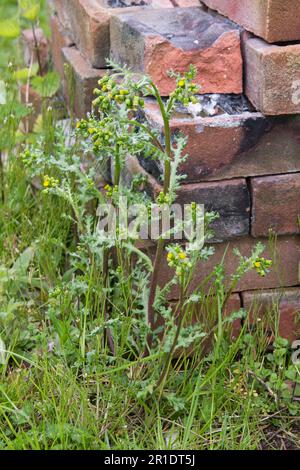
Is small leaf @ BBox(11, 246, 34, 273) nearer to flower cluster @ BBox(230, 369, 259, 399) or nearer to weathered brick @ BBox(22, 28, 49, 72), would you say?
flower cluster @ BBox(230, 369, 259, 399)

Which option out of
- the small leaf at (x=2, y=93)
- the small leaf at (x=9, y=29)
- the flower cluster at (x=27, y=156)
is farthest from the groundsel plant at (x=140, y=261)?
the small leaf at (x=9, y=29)

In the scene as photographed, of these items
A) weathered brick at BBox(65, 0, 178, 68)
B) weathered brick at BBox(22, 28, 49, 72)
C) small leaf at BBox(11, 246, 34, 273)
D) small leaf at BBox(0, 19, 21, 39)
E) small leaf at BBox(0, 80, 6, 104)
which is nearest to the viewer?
small leaf at BBox(11, 246, 34, 273)

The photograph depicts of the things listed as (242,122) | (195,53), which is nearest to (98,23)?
(195,53)

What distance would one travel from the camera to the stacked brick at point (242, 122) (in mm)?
2326

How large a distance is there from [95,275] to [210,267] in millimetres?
380

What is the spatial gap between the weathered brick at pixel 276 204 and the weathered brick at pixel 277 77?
0.74 feet

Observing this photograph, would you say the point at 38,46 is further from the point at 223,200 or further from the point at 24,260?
the point at 223,200

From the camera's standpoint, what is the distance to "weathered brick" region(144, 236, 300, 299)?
2.55 metres

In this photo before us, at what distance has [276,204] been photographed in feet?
8.17

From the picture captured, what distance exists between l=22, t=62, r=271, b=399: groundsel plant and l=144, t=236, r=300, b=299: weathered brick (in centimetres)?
1

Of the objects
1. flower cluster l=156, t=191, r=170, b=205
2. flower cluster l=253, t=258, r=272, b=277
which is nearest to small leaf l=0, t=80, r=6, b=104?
flower cluster l=156, t=191, r=170, b=205
